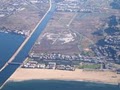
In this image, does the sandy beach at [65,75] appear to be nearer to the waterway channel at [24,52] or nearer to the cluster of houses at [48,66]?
the cluster of houses at [48,66]

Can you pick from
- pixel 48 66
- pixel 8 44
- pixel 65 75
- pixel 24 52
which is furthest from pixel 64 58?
pixel 8 44

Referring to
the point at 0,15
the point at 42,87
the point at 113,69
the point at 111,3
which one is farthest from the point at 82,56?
the point at 111,3

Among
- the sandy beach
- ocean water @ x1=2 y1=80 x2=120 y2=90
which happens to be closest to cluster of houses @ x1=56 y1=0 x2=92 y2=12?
the sandy beach

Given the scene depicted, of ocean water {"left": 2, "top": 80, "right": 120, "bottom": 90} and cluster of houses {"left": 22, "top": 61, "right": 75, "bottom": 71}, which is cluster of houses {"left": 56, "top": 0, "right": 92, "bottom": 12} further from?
ocean water {"left": 2, "top": 80, "right": 120, "bottom": 90}

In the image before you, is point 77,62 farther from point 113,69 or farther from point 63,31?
point 63,31

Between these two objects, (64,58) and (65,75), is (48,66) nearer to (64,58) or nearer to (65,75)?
(65,75)

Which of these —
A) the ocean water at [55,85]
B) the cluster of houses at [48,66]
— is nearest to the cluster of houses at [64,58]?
the cluster of houses at [48,66]
